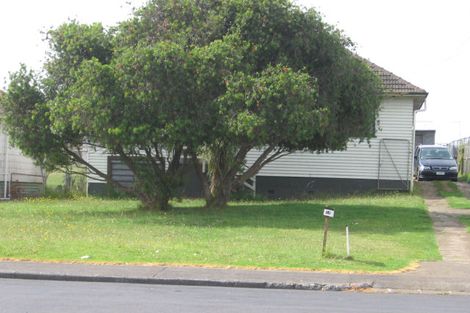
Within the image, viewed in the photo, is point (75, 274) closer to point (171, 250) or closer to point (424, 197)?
point (171, 250)

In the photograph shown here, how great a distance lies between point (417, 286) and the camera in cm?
1105

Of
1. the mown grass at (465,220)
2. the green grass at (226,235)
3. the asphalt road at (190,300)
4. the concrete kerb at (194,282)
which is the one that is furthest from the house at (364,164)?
the asphalt road at (190,300)

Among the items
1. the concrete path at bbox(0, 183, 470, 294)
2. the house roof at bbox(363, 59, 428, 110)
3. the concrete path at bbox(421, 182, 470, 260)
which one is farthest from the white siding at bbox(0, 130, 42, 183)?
the concrete path at bbox(0, 183, 470, 294)

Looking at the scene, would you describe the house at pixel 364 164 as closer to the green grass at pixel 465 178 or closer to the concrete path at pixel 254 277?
the green grass at pixel 465 178

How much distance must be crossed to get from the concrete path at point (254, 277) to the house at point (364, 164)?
17524 mm

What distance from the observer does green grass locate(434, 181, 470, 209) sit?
24.6 metres

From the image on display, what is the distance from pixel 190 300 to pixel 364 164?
21.8 metres

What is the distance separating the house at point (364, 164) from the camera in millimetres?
30000

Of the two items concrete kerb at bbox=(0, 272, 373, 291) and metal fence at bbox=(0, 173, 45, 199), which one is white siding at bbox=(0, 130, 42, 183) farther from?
concrete kerb at bbox=(0, 272, 373, 291)

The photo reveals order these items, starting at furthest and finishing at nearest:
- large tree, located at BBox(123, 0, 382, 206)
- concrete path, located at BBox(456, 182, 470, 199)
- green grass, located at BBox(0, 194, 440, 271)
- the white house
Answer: the white house < concrete path, located at BBox(456, 182, 470, 199) < large tree, located at BBox(123, 0, 382, 206) < green grass, located at BBox(0, 194, 440, 271)

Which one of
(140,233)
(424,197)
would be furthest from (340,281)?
(424,197)

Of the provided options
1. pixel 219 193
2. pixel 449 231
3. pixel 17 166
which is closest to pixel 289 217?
pixel 219 193

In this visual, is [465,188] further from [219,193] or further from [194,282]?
[194,282]

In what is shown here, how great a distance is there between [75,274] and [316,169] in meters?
20.4
